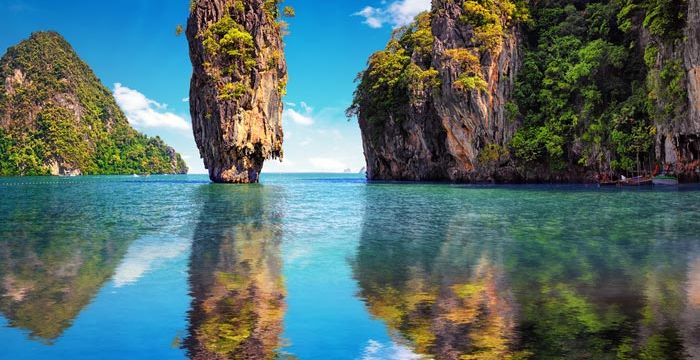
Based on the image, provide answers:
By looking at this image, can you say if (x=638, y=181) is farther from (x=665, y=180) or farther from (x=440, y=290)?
(x=440, y=290)

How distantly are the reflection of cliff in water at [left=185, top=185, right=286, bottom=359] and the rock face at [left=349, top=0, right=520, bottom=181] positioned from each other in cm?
4137

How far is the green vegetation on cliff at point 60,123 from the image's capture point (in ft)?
445

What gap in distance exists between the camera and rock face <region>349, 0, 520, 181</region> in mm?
55312

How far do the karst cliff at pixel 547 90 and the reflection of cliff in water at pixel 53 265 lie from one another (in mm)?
38719

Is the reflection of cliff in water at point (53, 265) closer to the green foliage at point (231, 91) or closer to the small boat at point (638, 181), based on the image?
the green foliage at point (231, 91)

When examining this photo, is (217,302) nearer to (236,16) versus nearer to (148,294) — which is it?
(148,294)

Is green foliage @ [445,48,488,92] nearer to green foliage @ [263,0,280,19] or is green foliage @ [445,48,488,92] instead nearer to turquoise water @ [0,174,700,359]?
green foliage @ [263,0,280,19]

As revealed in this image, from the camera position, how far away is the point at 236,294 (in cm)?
889

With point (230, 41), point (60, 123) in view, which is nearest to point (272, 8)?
point (230, 41)

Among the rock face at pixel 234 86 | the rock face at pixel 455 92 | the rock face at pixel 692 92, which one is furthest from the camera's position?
the rock face at pixel 234 86

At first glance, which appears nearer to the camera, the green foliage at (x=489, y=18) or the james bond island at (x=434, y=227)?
the james bond island at (x=434, y=227)

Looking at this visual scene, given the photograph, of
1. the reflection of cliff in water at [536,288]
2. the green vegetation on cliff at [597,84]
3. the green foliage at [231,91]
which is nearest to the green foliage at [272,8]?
the green foliage at [231,91]

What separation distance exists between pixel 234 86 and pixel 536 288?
52.6m

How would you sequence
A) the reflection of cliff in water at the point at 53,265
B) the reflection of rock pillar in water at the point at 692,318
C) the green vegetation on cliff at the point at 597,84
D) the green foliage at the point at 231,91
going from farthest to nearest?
the green foliage at the point at 231,91
the green vegetation on cliff at the point at 597,84
the reflection of cliff in water at the point at 53,265
the reflection of rock pillar in water at the point at 692,318
